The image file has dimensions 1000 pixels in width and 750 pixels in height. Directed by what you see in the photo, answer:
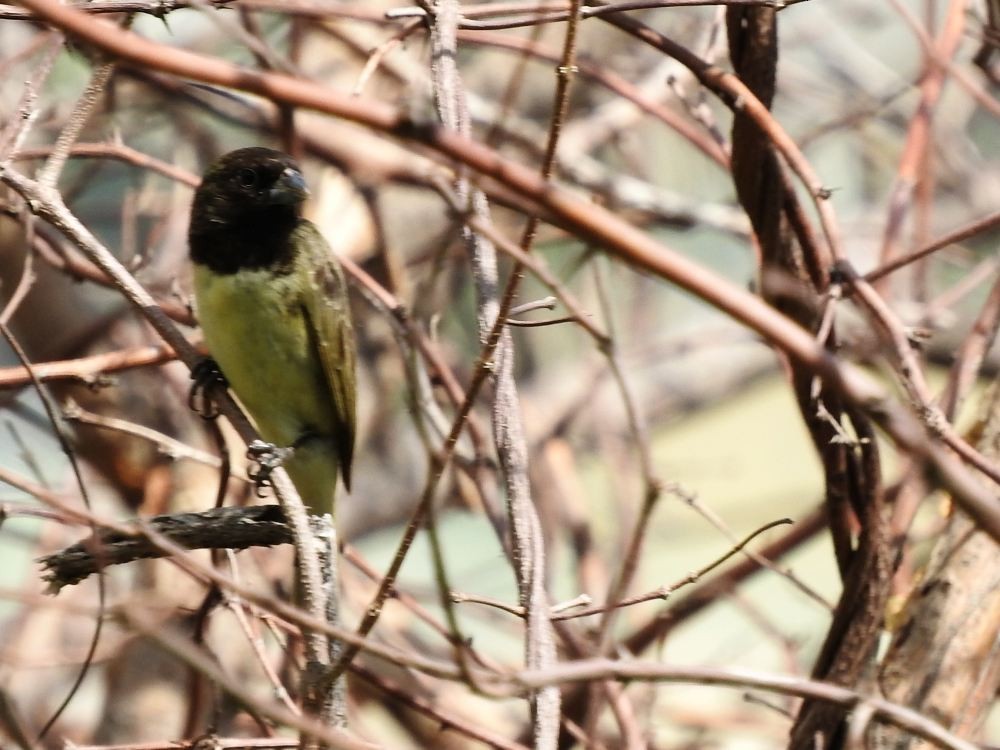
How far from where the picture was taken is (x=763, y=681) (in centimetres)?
135

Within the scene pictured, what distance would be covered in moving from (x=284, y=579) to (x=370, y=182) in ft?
4.81

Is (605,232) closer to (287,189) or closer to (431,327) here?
(431,327)

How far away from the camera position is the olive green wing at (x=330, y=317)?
3598mm

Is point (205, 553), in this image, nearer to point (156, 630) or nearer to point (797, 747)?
point (797, 747)

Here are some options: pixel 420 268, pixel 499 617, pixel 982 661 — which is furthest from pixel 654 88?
pixel 982 661

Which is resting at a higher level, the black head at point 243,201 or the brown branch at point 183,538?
the black head at point 243,201

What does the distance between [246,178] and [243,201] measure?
62 mm

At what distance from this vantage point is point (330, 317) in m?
3.62

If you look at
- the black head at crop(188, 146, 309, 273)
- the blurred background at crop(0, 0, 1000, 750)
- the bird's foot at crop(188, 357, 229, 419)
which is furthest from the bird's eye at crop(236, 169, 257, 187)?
the bird's foot at crop(188, 357, 229, 419)

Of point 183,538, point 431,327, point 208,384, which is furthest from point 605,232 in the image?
point 208,384

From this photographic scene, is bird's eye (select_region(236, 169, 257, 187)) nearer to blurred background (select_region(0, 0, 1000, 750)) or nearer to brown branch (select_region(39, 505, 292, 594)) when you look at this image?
blurred background (select_region(0, 0, 1000, 750))

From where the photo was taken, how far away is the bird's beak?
352 centimetres

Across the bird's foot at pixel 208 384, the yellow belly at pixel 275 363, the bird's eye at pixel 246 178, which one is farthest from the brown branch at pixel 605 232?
the bird's eye at pixel 246 178

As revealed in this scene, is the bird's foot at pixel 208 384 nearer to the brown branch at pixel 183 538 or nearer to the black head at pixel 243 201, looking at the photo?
the black head at pixel 243 201
